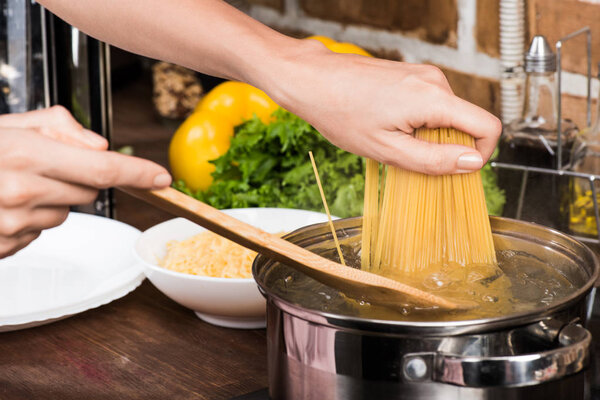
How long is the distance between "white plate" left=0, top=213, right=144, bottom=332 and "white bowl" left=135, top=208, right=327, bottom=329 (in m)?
0.05

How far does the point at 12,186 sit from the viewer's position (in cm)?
60

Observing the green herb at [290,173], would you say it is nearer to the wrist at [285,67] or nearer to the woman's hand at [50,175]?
the wrist at [285,67]

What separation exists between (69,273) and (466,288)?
0.61 metres

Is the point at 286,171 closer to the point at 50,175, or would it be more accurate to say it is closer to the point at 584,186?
the point at 584,186

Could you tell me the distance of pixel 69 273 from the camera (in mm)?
1140

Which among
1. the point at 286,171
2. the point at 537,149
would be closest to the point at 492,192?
the point at 537,149

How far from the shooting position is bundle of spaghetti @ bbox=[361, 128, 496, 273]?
789 mm

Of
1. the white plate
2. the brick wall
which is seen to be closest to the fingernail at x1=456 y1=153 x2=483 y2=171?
the white plate

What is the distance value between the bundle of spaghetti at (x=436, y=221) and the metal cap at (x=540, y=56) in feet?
1.58

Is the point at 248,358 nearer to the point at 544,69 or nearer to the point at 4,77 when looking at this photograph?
the point at 544,69

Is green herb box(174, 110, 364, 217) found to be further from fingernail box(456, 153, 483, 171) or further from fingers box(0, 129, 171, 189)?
fingers box(0, 129, 171, 189)

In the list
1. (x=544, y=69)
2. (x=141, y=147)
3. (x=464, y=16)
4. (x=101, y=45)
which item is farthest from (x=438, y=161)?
(x=141, y=147)

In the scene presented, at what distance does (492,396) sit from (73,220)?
0.81 metres

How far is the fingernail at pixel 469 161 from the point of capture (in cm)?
76
